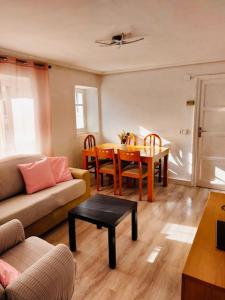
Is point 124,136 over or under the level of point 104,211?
over

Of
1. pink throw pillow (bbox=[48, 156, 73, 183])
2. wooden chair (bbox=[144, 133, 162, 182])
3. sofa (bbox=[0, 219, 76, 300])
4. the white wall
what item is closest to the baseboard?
the white wall

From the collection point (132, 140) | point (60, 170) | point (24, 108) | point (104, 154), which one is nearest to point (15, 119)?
point (24, 108)

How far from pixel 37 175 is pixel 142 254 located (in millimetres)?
1583

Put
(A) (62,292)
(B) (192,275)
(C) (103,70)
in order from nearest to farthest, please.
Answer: (B) (192,275)
(A) (62,292)
(C) (103,70)

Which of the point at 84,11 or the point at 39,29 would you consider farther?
the point at 39,29

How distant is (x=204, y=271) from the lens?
4.02 ft

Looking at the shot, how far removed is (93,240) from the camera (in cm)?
256

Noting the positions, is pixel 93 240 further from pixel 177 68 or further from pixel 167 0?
pixel 177 68

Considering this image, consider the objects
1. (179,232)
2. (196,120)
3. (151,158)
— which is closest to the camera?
(179,232)

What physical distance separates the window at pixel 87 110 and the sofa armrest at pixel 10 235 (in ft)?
10.0

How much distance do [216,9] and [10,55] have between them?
8.10 ft

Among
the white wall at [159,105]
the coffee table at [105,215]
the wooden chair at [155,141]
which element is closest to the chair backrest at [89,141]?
the white wall at [159,105]

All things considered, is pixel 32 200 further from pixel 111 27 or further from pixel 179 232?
pixel 111 27

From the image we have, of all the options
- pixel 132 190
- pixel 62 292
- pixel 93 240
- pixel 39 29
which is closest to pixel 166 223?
pixel 93 240
